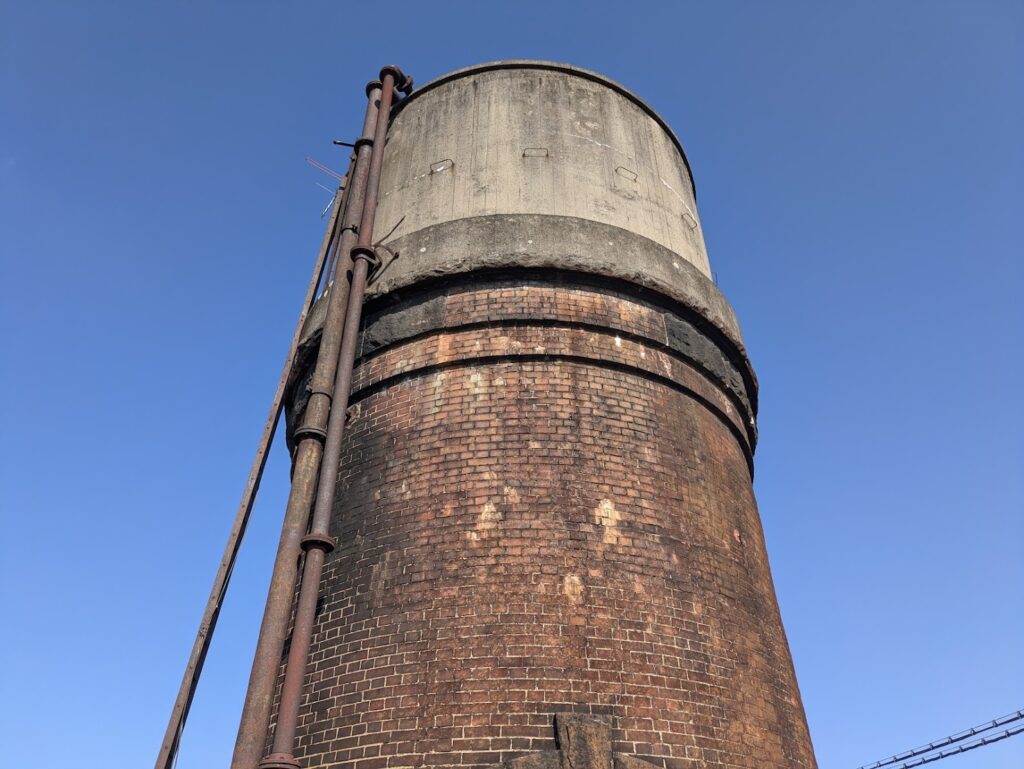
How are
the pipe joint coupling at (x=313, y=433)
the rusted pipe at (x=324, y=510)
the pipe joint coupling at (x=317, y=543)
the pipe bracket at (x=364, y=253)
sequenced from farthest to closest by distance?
the pipe bracket at (x=364, y=253) → the pipe joint coupling at (x=313, y=433) → the pipe joint coupling at (x=317, y=543) → the rusted pipe at (x=324, y=510)

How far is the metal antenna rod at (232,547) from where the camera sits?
628cm

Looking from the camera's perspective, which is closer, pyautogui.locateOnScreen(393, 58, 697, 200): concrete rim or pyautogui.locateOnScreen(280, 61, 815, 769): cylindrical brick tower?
pyautogui.locateOnScreen(280, 61, 815, 769): cylindrical brick tower

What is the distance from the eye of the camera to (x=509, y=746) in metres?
5.01

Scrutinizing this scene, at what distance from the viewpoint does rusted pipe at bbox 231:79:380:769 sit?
17.3 feet

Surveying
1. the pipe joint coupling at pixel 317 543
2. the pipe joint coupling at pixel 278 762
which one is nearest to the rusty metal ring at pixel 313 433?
the pipe joint coupling at pixel 317 543

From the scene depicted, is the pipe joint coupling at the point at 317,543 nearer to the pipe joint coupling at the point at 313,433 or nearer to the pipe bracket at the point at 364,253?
the pipe joint coupling at the point at 313,433

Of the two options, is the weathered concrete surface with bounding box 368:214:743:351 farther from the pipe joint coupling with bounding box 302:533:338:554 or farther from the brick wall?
the pipe joint coupling with bounding box 302:533:338:554

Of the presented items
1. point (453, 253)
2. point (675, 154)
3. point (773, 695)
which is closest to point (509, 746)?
point (773, 695)

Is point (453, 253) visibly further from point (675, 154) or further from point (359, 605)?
point (675, 154)

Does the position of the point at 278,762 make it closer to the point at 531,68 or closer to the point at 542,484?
the point at 542,484

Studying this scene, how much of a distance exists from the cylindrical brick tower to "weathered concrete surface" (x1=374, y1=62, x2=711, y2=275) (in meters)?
0.04

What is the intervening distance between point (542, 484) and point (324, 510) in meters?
1.63

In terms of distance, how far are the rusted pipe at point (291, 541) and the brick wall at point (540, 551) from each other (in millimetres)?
392

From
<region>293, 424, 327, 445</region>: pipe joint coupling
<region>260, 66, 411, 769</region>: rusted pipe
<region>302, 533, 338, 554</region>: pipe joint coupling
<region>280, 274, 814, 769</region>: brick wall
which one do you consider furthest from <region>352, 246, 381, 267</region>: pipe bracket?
<region>302, 533, 338, 554</region>: pipe joint coupling
